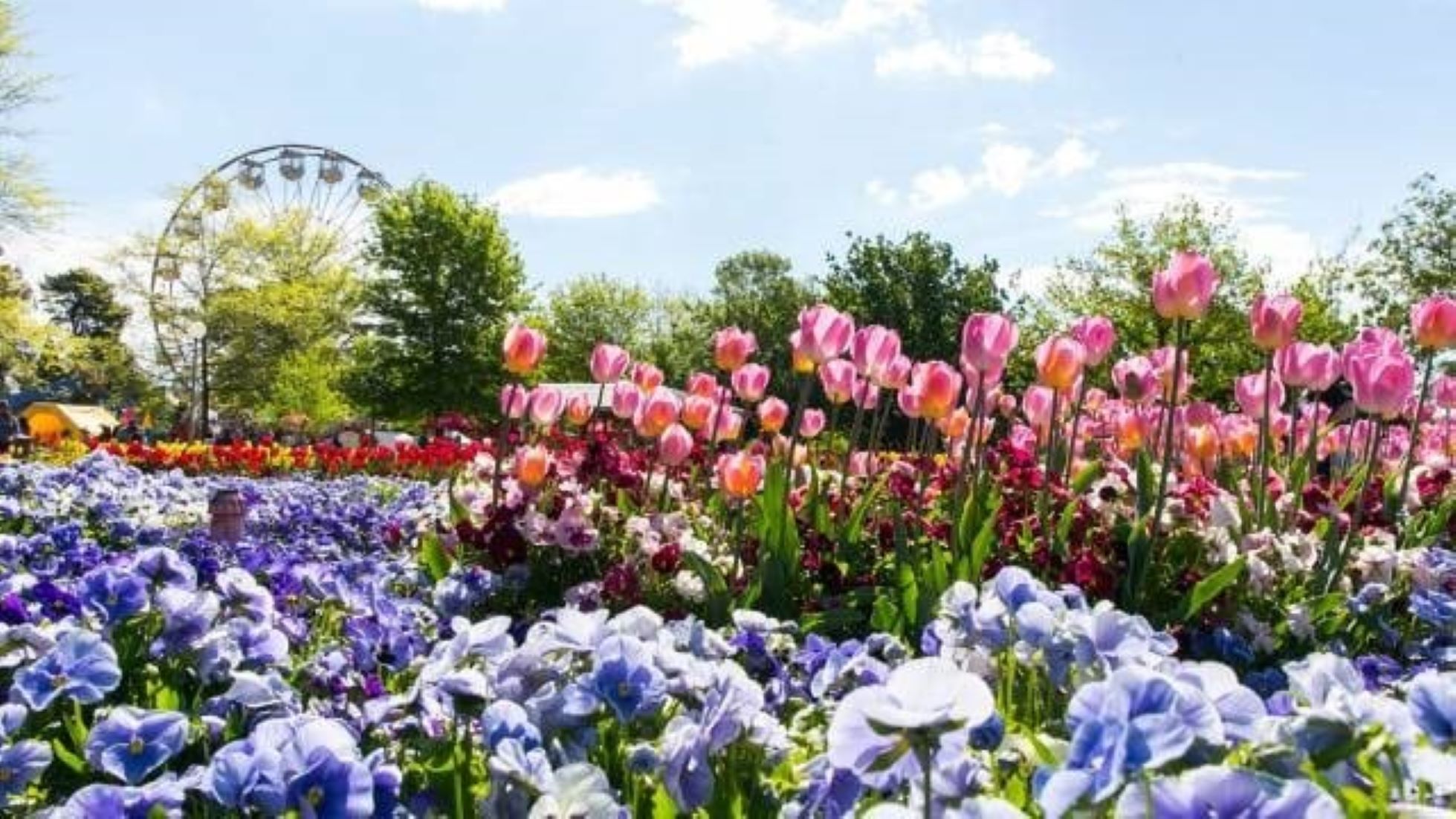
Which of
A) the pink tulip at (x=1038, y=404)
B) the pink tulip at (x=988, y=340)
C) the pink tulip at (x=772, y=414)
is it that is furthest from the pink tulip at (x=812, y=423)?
the pink tulip at (x=988, y=340)

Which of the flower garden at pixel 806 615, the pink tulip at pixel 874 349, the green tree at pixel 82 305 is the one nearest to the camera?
the flower garden at pixel 806 615

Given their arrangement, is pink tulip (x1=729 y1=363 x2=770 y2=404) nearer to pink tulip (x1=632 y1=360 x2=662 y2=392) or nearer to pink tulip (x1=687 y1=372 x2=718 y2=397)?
pink tulip (x1=687 y1=372 x2=718 y2=397)

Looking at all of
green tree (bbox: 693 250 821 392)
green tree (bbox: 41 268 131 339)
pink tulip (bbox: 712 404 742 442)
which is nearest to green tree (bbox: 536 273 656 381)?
green tree (bbox: 693 250 821 392)

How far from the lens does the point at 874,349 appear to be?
17.3 feet

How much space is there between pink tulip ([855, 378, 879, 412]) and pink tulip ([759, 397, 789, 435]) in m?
0.64

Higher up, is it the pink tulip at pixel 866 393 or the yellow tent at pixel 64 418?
the pink tulip at pixel 866 393

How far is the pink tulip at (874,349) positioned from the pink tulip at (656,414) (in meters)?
0.97

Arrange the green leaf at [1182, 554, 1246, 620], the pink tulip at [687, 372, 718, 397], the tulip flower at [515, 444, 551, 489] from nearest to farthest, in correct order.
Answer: the green leaf at [1182, 554, 1246, 620] < the tulip flower at [515, 444, 551, 489] < the pink tulip at [687, 372, 718, 397]

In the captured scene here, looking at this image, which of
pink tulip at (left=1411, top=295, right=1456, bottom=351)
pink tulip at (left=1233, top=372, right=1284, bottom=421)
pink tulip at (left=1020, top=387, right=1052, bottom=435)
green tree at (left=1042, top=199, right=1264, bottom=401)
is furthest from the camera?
green tree at (left=1042, top=199, right=1264, bottom=401)

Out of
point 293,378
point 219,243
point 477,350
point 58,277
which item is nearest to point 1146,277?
point 477,350

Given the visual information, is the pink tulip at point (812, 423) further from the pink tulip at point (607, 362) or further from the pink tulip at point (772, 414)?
the pink tulip at point (607, 362)

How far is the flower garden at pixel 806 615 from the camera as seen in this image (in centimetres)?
155

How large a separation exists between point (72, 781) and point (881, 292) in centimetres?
3786

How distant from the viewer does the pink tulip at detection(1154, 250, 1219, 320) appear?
4430 mm
